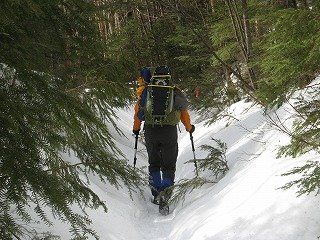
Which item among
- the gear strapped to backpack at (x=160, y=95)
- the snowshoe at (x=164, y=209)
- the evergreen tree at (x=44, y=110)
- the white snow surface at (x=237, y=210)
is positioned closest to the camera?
the evergreen tree at (x=44, y=110)

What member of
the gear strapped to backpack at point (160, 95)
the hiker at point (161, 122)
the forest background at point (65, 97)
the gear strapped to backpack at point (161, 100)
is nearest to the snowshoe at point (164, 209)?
the hiker at point (161, 122)

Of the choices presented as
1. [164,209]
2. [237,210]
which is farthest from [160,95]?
[237,210]

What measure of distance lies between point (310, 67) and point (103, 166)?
2.24 meters

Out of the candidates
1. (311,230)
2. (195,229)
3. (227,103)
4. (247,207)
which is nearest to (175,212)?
(195,229)

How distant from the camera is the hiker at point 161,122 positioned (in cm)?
591

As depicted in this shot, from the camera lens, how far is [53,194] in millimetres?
2191

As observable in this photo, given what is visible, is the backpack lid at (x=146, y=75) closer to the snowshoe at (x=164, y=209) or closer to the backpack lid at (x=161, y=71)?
the backpack lid at (x=161, y=71)

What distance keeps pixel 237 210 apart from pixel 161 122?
236 cm

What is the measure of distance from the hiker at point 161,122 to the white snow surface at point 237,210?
2.01ft

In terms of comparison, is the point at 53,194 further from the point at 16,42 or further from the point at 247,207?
the point at 247,207

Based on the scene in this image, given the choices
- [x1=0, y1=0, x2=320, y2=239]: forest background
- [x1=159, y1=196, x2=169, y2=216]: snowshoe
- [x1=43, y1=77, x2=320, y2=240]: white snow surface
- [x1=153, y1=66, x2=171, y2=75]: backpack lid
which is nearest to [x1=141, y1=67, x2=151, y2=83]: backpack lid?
[x1=153, y1=66, x2=171, y2=75]: backpack lid

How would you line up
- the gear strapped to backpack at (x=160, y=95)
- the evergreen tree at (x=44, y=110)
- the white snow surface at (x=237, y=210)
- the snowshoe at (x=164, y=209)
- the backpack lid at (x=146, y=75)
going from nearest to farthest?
the evergreen tree at (x=44, y=110) → the white snow surface at (x=237, y=210) → the snowshoe at (x=164, y=209) → the gear strapped to backpack at (x=160, y=95) → the backpack lid at (x=146, y=75)

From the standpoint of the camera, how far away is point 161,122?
6.05m

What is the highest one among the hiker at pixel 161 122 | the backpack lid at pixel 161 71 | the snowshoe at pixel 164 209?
the backpack lid at pixel 161 71
